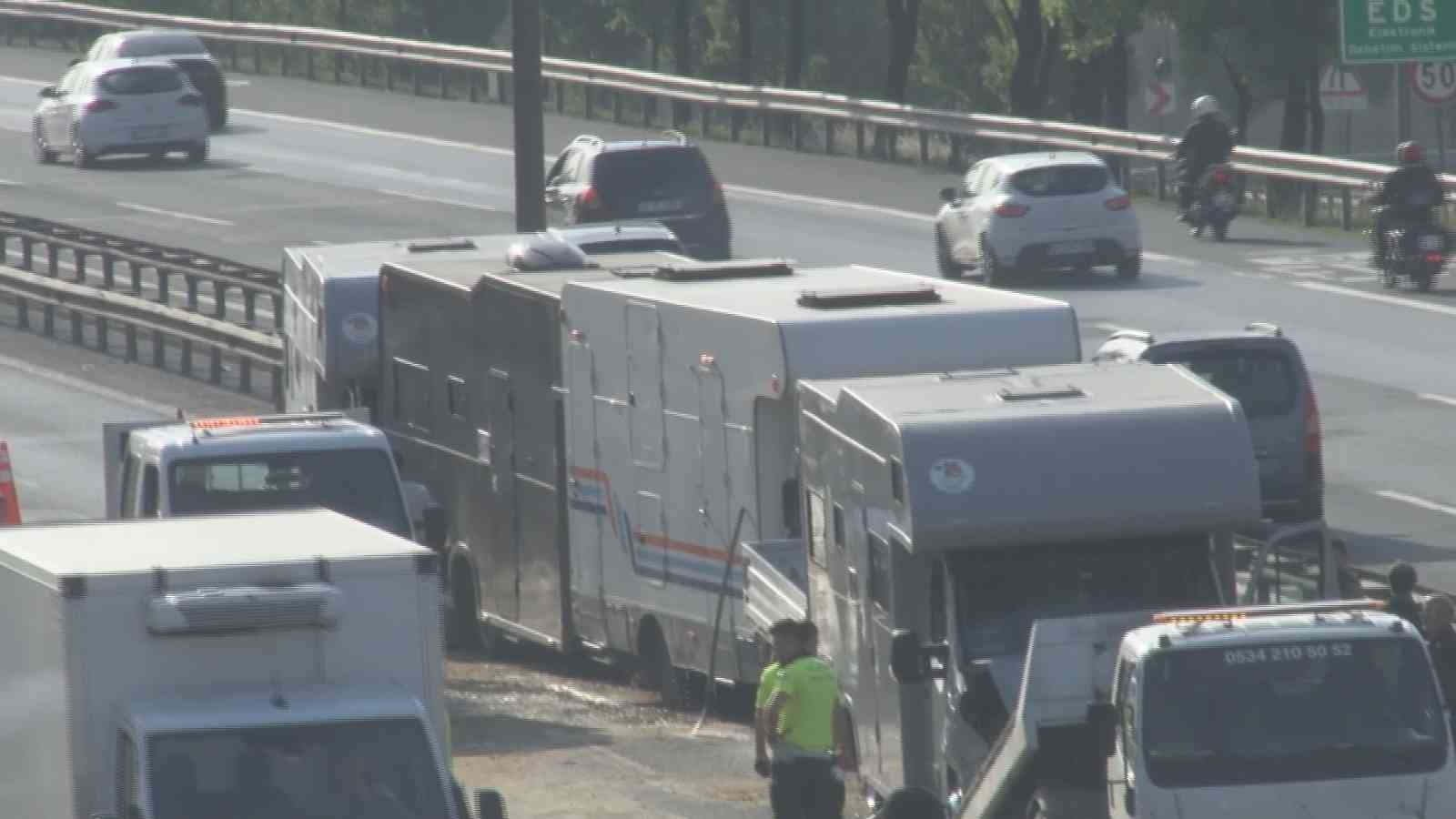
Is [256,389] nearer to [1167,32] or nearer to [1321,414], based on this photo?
[1321,414]

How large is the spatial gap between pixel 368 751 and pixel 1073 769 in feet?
10.4

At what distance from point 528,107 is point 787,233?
13.0 metres

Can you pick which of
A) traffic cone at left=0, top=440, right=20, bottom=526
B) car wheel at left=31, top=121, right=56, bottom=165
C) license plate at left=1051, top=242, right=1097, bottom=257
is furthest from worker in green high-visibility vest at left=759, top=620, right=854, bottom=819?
car wheel at left=31, top=121, right=56, bottom=165

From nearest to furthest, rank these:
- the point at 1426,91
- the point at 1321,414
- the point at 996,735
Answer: the point at 996,735, the point at 1321,414, the point at 1426,91

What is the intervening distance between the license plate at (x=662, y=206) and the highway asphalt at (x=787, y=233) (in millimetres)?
2800

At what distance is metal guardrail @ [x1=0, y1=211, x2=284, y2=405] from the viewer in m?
31.9

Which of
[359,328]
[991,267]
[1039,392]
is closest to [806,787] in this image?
[1039,392]

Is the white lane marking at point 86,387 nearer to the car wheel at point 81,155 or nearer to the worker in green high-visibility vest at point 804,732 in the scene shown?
the car wheel at point 81,155

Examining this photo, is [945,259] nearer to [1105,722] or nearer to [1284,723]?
[1105,722]

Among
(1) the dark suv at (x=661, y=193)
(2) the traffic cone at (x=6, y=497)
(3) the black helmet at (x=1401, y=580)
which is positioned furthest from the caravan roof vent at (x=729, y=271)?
(1) the dark suv at (x=661, y=193)

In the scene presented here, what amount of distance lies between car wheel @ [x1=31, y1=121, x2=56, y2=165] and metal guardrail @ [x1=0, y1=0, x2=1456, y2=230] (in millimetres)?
8387

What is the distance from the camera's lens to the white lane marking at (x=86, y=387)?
30.7 meters

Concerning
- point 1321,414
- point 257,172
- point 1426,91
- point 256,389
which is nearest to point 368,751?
point 1321,414

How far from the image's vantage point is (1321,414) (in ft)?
91.5
